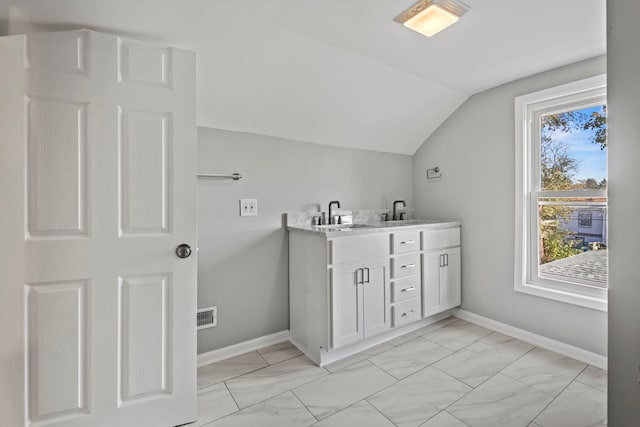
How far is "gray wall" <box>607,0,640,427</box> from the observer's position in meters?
0.34

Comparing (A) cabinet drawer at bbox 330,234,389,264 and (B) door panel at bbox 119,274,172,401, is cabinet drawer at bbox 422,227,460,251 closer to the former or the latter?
(A) cabinet drawer at bbox 330,234,389,264

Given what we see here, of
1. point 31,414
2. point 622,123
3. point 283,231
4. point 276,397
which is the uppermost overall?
point 622,123

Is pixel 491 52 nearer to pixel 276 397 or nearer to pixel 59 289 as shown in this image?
pixel 276 397

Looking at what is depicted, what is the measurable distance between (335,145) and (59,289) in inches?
87.8

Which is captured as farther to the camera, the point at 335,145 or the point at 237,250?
the point at 335,145

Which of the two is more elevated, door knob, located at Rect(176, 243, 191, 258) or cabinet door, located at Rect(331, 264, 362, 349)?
door knob, located at Rect(176, 243, 191, 258)

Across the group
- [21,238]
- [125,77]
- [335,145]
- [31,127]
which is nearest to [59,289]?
[21,238]

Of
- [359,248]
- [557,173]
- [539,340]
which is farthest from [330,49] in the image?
[539,340]

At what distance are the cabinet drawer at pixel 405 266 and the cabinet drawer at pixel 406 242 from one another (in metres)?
0.06

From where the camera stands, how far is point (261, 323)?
2.49m

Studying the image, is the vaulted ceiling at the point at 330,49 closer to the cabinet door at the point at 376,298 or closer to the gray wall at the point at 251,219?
the gray wall at the point at 251,219

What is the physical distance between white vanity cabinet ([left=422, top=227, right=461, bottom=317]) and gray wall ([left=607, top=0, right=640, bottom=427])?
2.42 meters

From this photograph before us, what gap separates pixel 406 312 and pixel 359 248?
0.76 meters

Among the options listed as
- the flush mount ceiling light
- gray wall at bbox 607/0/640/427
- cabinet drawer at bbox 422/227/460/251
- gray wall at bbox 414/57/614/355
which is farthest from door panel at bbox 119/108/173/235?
gray wall at bbox 414/57/614/355
